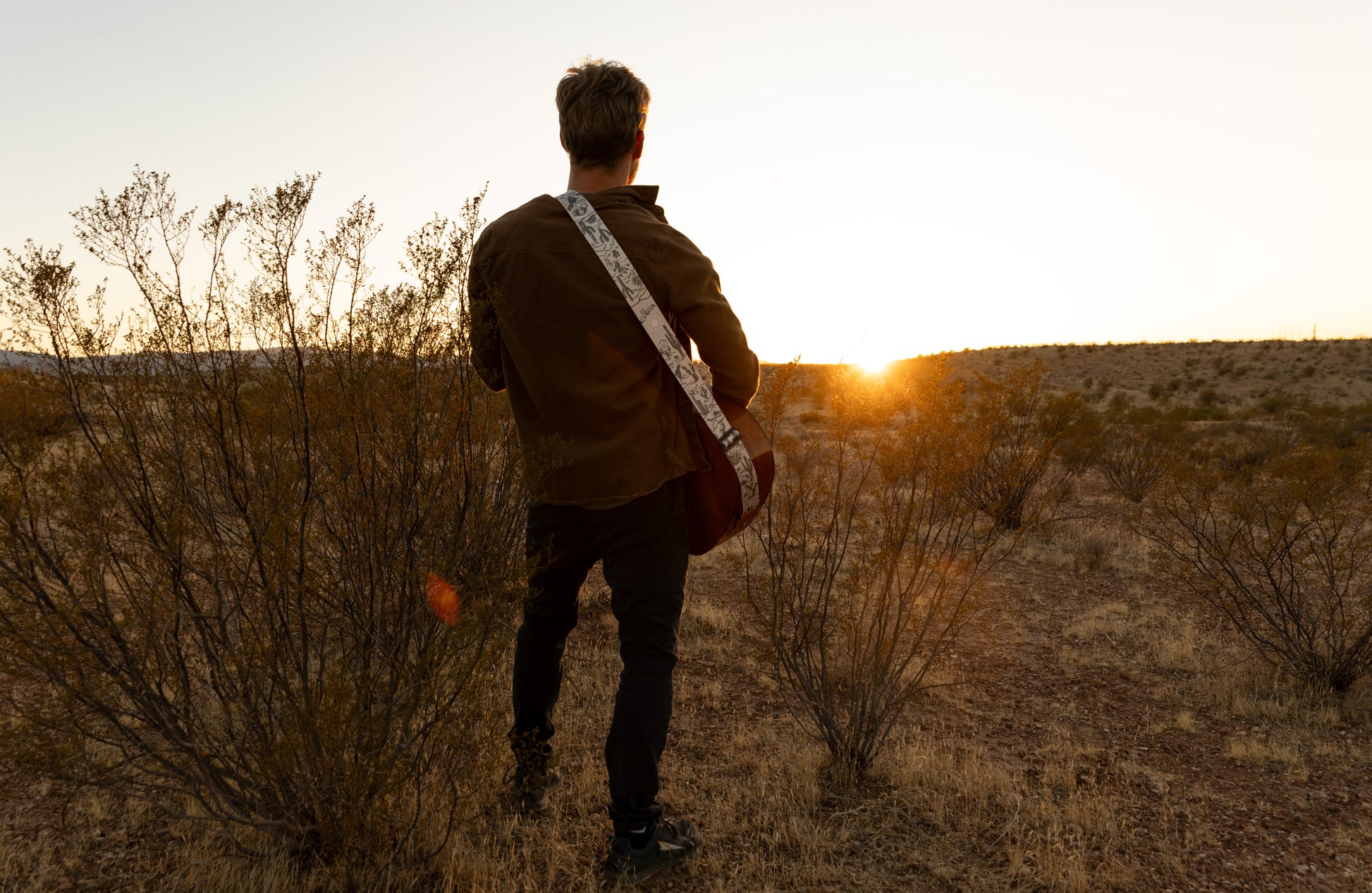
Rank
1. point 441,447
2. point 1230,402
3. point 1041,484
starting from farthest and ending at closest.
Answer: point 1230,402, point 1041,484, point 441,447

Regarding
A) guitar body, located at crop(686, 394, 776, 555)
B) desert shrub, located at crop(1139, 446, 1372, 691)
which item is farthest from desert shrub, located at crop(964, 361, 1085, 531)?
guitar body, located at crop(686, 394, 776, 555)

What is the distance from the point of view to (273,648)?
187cm

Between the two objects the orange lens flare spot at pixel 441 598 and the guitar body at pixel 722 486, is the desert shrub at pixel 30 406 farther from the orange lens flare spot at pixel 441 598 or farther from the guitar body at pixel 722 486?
the guitar body at pixel 722 486

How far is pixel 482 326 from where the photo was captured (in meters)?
2.07

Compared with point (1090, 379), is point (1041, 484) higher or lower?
lower

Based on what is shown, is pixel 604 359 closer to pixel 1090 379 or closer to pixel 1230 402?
pixel 1230 402

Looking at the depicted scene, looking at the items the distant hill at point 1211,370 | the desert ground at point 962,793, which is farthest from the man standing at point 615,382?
the distant hill at point 1211,370

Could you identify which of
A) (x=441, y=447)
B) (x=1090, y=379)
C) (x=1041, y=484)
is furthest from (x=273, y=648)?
(x=1090, y=379)

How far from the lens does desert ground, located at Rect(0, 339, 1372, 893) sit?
224cm

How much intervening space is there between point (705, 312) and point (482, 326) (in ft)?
2.15

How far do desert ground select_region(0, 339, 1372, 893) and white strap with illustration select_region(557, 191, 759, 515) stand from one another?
3.23 ft

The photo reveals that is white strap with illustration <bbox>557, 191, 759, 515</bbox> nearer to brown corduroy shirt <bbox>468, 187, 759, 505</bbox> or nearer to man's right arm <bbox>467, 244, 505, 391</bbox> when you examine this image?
brown corduroy shirt <bbox>468, 187, 759, 505</bbox>

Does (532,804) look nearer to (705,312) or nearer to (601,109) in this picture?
(705,312)

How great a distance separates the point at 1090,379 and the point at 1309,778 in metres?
33.5
